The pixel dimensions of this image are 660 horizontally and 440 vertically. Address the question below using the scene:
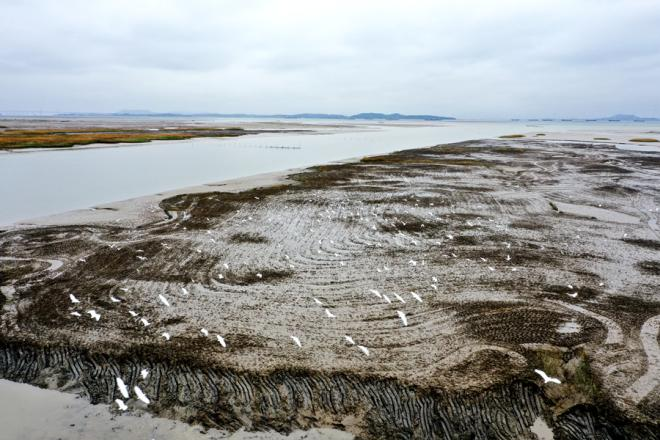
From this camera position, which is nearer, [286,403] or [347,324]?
[286,403]

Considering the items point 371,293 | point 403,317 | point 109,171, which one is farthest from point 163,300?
point 109,171

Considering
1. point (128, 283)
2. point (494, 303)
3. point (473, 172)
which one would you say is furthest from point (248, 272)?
point (473, 172)

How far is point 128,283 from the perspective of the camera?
37.6ft

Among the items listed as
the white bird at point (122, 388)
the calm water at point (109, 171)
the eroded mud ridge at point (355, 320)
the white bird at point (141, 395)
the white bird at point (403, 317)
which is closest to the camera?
the eroded mud ridge at point (355, 320)

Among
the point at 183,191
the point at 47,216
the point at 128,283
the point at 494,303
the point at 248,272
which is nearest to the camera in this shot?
the point at 494,303

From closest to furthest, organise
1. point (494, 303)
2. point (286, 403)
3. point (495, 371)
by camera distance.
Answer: point (286, 403)
point (495, 371)
point (494, 303)

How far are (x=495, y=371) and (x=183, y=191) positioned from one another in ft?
70.3

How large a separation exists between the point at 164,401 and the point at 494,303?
7.65 meters

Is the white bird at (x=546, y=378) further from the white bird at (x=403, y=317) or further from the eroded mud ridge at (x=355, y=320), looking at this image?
the white bird at (x=403, y=317)

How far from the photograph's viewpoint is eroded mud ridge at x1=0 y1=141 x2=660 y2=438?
6.97 meters

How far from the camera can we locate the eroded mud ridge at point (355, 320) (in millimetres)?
6969

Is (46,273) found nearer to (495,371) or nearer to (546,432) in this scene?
(495,371)

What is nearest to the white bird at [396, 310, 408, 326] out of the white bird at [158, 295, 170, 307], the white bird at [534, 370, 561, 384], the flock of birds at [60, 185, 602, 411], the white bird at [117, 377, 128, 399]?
the flock of birds at [60, 185, 602, 411]

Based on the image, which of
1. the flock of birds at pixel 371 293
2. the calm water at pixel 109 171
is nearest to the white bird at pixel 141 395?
the flock of birds at pixel 371 293
